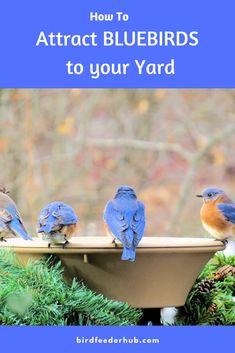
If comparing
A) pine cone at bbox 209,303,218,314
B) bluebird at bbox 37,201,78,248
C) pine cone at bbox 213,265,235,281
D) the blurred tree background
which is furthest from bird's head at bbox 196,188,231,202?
the blurred tree background

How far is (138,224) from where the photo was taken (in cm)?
188

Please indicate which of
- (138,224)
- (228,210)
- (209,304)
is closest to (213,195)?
(228,210)

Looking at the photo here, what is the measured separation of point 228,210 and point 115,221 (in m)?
0.50

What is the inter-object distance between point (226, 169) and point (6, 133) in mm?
1543

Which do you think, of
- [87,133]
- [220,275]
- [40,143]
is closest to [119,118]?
[87,133]

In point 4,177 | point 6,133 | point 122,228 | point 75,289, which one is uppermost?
point 6,133

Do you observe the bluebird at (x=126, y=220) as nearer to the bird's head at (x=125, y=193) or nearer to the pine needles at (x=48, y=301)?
the bird's head at (x=125, y=193)

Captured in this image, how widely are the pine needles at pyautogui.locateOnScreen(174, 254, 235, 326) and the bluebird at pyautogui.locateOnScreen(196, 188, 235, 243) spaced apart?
14cm

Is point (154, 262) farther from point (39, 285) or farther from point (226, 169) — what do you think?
point (226, 169)

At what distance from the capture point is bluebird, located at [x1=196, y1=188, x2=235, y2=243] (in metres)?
2.22

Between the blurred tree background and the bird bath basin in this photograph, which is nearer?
the bird bath basin

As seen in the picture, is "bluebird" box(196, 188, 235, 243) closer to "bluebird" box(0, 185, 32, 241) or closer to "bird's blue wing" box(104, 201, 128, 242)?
"bird's blue wing" box(104, 201, 128, 242)

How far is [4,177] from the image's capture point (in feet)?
15.3

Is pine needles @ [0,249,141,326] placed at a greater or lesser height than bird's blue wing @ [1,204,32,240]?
lesser
